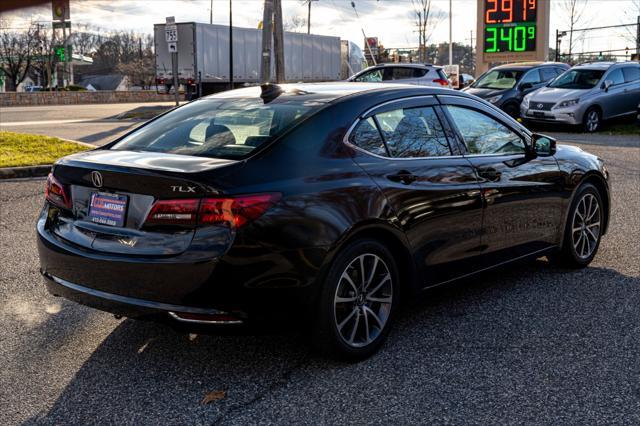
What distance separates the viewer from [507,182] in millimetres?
5023

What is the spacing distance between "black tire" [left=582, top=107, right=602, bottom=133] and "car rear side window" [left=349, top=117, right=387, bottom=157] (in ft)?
55.2

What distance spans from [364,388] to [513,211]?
2.04 meters

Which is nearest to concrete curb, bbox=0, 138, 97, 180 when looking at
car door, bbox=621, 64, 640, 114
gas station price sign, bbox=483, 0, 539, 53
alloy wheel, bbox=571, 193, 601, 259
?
alloy wheel, bbox=571, 193, 601, 259

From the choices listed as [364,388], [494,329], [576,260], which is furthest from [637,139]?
[364,388]

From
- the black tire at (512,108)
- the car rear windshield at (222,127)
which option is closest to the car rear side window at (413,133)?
the car rear windshield at (222,127)

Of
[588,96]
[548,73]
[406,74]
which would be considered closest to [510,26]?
[548,73]

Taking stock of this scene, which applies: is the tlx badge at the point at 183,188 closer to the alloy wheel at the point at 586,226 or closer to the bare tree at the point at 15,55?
the alloy wheel at the point at 586,226

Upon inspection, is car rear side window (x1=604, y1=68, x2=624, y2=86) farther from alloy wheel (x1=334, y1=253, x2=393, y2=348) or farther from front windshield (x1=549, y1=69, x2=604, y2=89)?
alloy wheel (x1=334, y1=253, x2=393, y2=348)

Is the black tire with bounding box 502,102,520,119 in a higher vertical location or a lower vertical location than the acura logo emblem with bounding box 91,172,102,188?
higher

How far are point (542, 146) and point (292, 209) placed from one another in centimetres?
265

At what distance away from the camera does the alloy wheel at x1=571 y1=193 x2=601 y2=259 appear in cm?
586

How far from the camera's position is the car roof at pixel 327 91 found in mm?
4367

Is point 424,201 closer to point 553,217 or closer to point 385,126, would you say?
point 385,126

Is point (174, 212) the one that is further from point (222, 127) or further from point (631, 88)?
point (631, 88)
